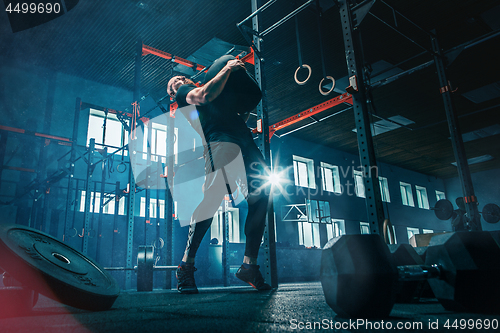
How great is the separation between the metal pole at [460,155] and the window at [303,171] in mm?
6880

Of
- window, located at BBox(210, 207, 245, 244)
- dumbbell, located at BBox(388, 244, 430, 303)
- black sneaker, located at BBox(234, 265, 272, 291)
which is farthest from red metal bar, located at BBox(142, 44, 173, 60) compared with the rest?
dumbbell, located at BBox(388, 244, 430, 303)

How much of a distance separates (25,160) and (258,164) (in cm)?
844

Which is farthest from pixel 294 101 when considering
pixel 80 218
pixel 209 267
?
pixel 80 218

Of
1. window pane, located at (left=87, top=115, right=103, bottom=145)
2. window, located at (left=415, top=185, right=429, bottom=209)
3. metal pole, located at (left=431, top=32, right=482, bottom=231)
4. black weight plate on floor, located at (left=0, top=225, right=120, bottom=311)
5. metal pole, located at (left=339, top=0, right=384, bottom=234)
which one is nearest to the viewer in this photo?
black weight plate on floor, located at (left=0, top=225, right=120, bottom=311)

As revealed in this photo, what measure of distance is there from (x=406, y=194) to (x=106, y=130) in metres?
14.4

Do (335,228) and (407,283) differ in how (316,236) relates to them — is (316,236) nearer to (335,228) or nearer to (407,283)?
→ (335,228)

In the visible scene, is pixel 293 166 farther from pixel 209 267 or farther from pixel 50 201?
pixel 50 201

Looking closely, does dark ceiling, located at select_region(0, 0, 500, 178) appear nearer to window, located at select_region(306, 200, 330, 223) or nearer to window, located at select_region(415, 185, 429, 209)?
window, located at select_region(306, 200, 330, 223)

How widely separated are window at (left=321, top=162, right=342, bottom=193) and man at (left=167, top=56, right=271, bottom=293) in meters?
11.2

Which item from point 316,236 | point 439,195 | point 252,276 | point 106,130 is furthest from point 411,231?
point 252,276

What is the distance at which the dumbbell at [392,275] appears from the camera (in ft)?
2.67

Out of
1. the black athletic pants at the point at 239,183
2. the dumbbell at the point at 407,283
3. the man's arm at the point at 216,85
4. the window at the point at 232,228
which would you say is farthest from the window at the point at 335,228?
the dumbbell at the point at 407,283

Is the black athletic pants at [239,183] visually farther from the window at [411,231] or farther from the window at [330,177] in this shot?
Result: the window at [411,231]

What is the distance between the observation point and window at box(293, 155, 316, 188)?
12.1 meters
